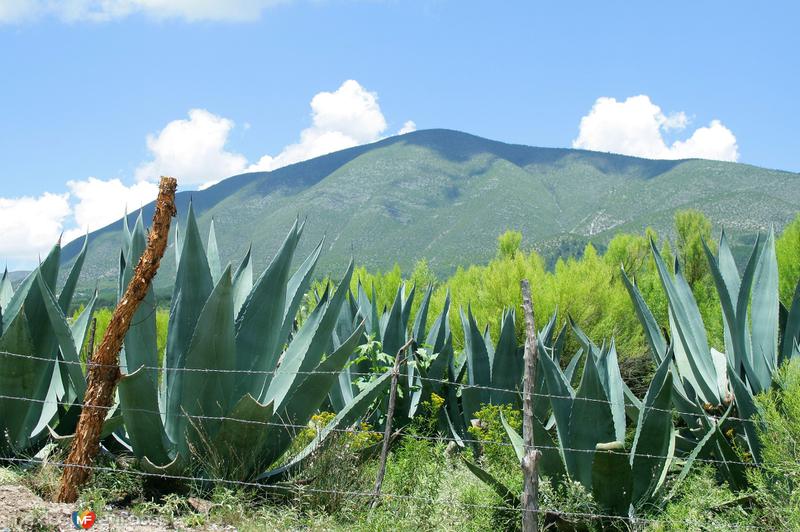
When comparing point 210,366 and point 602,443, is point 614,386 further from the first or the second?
point 210,366

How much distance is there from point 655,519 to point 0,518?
327 cm

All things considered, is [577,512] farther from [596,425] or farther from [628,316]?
[628,316]

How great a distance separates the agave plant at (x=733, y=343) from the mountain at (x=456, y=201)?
61.2m

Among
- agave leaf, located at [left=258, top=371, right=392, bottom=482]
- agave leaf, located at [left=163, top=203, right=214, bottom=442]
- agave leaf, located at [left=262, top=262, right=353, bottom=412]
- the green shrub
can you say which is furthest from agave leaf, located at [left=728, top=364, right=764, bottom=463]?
agave leaf, located at [left=163, top=203, right=214, bottom=442]

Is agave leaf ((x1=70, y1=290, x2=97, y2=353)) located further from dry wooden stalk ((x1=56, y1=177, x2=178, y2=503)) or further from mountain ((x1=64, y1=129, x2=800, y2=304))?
mountain ((x1=64, y1=129, x2=800, y2=304))

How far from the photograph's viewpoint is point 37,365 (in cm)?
454

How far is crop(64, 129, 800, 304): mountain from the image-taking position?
82.1m

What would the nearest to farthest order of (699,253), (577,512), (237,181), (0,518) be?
(0,518) < (577,512) < (699,253) < (237,181)

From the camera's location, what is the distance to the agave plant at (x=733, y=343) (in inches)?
188

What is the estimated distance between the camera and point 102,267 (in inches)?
4198

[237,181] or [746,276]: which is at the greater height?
[237,181]

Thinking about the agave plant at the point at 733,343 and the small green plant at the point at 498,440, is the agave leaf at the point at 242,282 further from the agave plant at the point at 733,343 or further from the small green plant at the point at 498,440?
the agave plant at the point at 733,343

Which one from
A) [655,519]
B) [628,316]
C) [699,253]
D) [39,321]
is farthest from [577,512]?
[699,253]

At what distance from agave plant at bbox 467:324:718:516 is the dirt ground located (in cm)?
175
